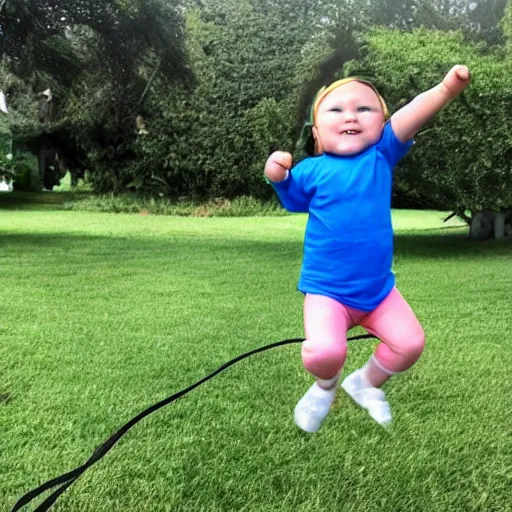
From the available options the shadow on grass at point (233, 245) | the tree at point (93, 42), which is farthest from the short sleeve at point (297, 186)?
the tree at point (93, 42)

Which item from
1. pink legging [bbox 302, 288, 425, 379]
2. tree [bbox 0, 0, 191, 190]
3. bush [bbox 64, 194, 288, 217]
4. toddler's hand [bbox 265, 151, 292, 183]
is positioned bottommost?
bush [bbox 64, 194, 288, 217]

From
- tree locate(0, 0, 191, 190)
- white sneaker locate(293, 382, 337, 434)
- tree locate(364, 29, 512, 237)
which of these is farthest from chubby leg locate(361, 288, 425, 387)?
tree locate(0, 0, 191, 190)

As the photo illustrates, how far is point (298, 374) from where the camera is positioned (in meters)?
2.16

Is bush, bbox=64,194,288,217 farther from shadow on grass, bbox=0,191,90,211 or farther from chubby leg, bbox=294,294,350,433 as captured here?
chubby leg, bbox=294,294,350,433

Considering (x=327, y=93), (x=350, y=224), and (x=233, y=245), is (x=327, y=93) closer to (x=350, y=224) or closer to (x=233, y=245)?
(x=350, y=224)

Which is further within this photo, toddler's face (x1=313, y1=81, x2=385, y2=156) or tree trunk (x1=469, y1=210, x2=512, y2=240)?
tree trunk (x1=469, y1=210, x2=512, y2=240)

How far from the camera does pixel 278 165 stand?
38.0 inches

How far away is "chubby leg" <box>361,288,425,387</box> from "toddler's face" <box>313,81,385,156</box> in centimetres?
22

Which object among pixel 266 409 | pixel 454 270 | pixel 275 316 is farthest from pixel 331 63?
pixel 266 409

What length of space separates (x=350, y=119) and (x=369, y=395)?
432 millimetres

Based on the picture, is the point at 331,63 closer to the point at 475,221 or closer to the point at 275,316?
the point at 275,316

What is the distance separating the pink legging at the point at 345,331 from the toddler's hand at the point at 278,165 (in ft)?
0.58

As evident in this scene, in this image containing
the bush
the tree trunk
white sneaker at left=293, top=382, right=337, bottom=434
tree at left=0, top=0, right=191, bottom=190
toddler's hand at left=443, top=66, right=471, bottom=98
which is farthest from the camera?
the bush

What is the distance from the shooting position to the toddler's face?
3.16 ft
